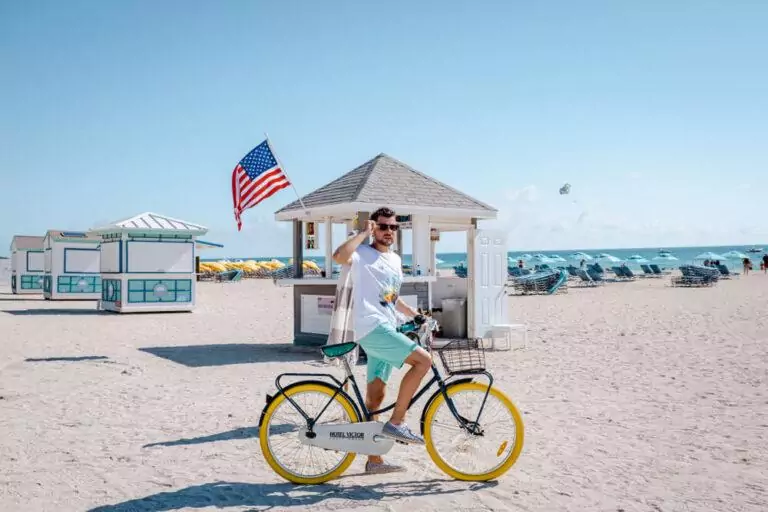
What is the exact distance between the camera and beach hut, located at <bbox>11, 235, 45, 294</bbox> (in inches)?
1116

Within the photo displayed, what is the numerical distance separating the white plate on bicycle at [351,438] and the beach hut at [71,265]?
72.1ft

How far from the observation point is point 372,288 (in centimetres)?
441

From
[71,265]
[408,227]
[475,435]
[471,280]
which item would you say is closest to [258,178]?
[408,227]

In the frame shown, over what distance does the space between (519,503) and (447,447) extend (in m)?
0.60

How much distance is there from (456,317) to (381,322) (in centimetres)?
828

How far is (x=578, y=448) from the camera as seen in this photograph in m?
5.37

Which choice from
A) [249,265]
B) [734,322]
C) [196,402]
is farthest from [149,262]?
[249,265]

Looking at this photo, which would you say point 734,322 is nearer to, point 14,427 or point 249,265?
→ point 14,427

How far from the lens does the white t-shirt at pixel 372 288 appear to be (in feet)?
14.2

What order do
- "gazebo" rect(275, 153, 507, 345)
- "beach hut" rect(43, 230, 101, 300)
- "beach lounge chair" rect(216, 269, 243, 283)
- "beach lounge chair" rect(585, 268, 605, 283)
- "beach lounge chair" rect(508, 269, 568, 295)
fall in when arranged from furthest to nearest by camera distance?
"beach lounge chair" rect(216, 269, 243, 283) → "beach lounge chair" rect(585, 268, 605, 283) → "beach lounge chair" rect(508, 269, 568, 295) → "beach hut" rect(43, 230, 101, 300) → "gazebo" rect(275, 153, 507, 345)

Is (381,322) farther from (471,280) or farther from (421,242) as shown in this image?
(471,280)

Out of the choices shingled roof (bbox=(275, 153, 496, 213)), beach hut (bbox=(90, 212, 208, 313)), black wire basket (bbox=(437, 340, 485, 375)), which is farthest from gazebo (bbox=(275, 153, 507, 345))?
beach hut (bbox=(90, 212, 208, 313))

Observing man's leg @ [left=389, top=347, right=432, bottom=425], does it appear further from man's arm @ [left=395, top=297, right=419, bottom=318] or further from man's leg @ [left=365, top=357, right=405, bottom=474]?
man's arm @ [left=395, top=297, right=419, bottom=318]

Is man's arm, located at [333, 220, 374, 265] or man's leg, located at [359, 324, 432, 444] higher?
man's arm, located at [333, 220, 374, 265]
